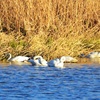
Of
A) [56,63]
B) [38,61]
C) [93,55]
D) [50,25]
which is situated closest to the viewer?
[56,63]

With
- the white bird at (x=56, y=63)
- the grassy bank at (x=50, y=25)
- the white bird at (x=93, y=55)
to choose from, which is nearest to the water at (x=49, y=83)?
the white bird at (x=56, y=63)

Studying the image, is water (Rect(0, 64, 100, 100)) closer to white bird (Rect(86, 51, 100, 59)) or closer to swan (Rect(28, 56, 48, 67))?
swan (Rect(28, 56, 48, 67))

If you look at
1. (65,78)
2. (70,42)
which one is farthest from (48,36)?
(65,78)

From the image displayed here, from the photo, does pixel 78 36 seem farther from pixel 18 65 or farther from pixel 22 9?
pixel 18 65

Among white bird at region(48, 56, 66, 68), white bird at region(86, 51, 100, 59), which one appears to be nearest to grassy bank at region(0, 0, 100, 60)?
white bird at region(86, 51, 100, 59)

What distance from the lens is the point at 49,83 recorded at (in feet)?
39.1

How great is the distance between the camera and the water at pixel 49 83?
416 inches

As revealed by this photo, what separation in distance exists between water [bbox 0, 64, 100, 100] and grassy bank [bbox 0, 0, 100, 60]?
1.69 metres

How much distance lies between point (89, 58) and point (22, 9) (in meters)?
2.21

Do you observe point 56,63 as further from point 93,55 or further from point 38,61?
point 93,55

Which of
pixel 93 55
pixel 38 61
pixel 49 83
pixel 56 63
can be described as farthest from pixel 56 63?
pixel 49 83

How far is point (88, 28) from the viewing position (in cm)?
1781

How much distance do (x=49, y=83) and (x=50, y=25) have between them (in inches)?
211

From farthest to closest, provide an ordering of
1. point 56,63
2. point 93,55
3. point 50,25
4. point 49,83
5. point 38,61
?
point 50,25 < point 93,55 < point 38,61 < point 56,63 < point 49,83
